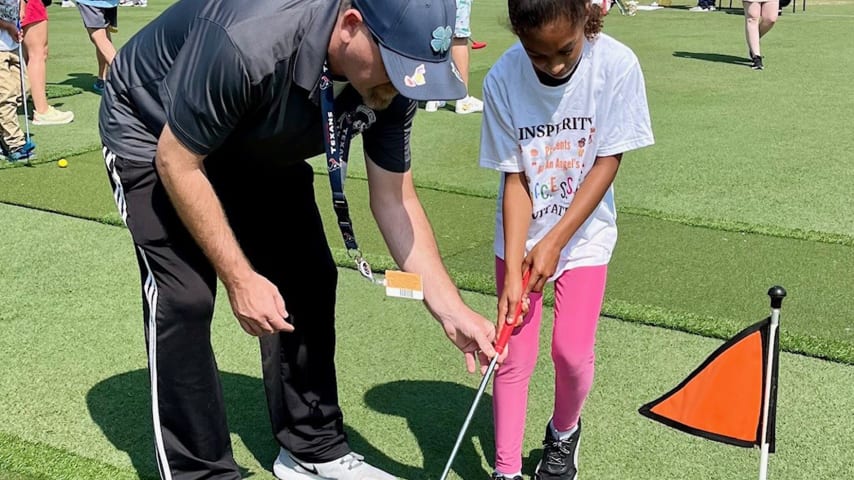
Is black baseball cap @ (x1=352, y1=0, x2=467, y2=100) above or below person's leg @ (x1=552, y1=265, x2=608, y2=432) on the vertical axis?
above

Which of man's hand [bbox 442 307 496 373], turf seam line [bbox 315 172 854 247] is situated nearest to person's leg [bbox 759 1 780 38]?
turf seam line [bbox 315 172 854 247]

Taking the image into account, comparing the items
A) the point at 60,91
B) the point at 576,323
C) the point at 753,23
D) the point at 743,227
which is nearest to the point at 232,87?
the point at 576,323

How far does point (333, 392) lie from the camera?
3172 millimetres

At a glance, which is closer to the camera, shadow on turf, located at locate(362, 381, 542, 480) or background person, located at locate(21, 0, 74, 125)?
shadow on turf, located at locate(362, 381, 542, 480)

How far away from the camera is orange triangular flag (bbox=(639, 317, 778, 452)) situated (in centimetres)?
223

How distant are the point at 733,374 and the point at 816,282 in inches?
96.9

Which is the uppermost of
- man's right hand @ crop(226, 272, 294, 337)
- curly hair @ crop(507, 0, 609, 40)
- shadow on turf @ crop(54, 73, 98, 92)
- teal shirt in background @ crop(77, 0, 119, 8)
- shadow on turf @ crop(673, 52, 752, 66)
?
curly hair @ crop(507, 0, 609, 40)

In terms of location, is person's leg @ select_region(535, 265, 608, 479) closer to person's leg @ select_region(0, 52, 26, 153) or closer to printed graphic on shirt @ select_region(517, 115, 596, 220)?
printed graphic on shirt @ select_region(517, 115, 596, 220)

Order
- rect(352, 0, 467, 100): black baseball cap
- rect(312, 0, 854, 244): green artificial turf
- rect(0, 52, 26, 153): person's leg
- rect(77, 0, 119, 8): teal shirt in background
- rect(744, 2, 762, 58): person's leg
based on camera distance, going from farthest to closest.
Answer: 1. rect(744, 2, 762, 58): person's leg
2. rect(77, 0, 119, 8): teal shirt in background
3. rect(0, 52, 26, 153): person's leg
4. rect(312, 0, 854, 244): green artificial turf
5. rect(352, 0, 467, 100): black baseball cap

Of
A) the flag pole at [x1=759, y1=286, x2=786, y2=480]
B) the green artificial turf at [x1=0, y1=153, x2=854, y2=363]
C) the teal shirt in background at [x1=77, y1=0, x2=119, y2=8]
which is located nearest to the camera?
the flag pole at [x1=759, y1=286, x2=786, y2=480]

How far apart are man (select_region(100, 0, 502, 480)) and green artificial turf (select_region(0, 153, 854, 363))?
62.5 inches

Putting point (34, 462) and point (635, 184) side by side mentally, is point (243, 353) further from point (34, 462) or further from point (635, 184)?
point (635, 184)

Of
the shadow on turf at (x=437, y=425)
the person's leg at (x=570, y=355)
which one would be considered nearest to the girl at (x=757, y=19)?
the shadow on turf at (x=437, y=425)

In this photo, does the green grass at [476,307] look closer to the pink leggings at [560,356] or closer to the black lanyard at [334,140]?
the pink leggings at [560,356]
